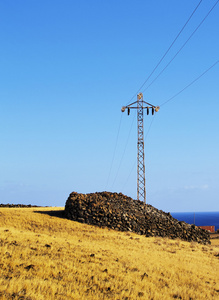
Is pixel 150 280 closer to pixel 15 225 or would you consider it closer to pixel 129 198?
pixel 15 225

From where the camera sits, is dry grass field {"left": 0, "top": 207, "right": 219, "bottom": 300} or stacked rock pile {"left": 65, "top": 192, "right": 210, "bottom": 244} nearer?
dry grass field {"left": 0, "top": 207, "right": 219, "bottom": 300}

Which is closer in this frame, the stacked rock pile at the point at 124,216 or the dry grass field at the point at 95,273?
the dry grass field at the point at 95,273

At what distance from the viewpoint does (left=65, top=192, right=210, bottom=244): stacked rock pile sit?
1399 inches

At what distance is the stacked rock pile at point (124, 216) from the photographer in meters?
35.5

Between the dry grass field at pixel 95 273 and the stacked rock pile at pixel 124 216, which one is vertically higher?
the stacked rock pile at pixel 124 216

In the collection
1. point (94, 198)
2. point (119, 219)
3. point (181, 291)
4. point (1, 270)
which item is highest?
point (94, 198)

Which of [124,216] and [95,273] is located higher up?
[124,216]

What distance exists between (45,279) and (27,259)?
297cm

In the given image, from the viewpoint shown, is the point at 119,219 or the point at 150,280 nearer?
the point at 150,280

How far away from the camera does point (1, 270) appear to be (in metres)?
13.0

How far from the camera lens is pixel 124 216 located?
120 feet

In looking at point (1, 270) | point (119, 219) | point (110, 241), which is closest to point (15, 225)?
point (110, 241)

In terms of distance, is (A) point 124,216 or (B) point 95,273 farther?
(A) point 124,216

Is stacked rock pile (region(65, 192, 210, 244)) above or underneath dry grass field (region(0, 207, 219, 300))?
above
